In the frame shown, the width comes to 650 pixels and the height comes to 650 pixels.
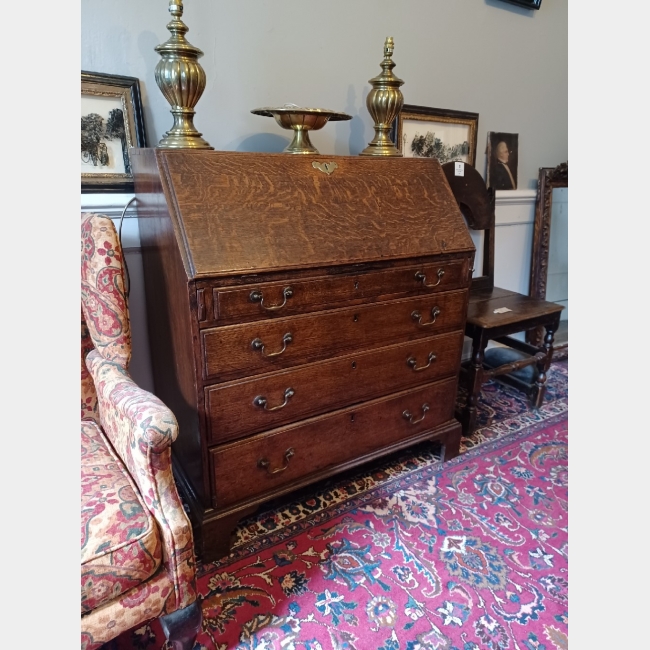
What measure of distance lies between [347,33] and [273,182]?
3.32ft

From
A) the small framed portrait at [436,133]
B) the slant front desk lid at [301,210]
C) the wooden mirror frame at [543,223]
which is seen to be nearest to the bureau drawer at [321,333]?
the slant front desk lid at [301,210]

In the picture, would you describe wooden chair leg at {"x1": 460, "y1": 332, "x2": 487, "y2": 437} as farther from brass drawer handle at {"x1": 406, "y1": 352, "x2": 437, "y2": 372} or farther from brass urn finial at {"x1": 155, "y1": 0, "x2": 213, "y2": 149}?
brass urn finial at {"x1": 155, "y1": 0, "x2": 213, "y2": 149}

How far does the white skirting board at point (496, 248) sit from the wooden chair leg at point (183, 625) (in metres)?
0.98

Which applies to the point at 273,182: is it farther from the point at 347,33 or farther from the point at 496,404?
the point at 496,404

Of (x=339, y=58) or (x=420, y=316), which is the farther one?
(x=339, y=58)

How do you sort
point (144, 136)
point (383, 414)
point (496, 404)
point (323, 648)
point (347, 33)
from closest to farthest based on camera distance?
point (323, 648) < point (144, 136) < point (383, 414) < point (347, 33) < point (496, 404)

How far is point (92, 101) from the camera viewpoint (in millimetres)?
1596

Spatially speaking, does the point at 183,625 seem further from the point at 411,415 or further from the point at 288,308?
the point at 411,415

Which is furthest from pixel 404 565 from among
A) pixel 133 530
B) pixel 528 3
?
pixel 528 3

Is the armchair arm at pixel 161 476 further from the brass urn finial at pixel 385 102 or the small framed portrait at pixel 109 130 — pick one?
the brass urn finial at pixel 385 102

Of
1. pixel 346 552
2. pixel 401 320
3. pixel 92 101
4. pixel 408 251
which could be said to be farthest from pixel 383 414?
pixel 92 101

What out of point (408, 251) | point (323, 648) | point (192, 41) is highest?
point (192, 41)

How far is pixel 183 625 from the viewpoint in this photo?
3.72 feet

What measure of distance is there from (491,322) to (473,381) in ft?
0.94
